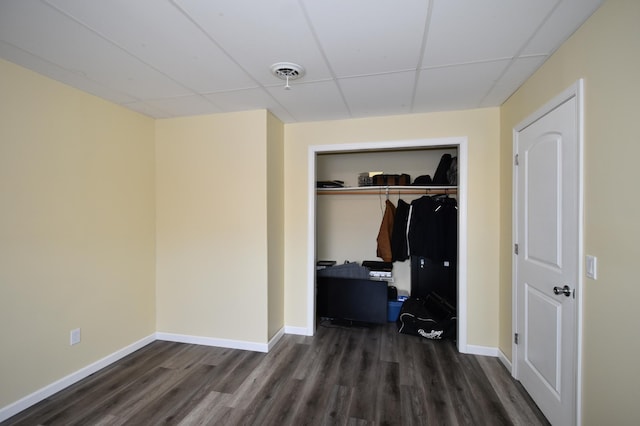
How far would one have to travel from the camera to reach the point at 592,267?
1446 mm

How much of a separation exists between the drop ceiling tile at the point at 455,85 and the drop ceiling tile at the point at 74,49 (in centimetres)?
202

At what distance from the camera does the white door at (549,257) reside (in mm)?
1604

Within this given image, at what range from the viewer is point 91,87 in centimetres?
227

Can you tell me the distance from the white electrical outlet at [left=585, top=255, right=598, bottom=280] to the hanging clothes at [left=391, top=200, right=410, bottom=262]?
1991 mm

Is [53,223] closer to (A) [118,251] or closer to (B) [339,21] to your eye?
(A) [118,251]

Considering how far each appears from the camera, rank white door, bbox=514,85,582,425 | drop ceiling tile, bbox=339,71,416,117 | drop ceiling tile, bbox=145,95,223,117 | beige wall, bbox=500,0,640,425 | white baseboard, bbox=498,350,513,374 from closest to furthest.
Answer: beige wall, bbox=500,0,640,425 → white door, bbox=514,85,582,425 → drop ceiling tile, bbox=339,71,416,117 → white baseboard, bbox=498,350,513,374 → drop ceiling tile, bbox=145,95,223,117

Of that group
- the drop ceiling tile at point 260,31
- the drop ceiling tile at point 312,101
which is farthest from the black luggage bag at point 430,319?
the drop ceiling tile at point 260,31

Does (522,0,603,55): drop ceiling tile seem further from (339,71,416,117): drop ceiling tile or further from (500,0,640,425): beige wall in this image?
(339,71,416,117): drop ceiling tile

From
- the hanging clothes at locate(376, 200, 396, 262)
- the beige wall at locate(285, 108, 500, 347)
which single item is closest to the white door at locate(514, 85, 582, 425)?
the beige wall at locate(285, 108, 500, 347)

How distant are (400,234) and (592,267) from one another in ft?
6.77

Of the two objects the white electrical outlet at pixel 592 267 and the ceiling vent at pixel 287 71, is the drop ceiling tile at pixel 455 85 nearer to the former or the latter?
the ceiling vent at pixel 287 71

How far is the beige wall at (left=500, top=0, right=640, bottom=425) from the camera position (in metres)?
1.21

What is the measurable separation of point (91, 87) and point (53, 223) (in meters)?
1.13

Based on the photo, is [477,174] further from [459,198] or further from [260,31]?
[260,31]
